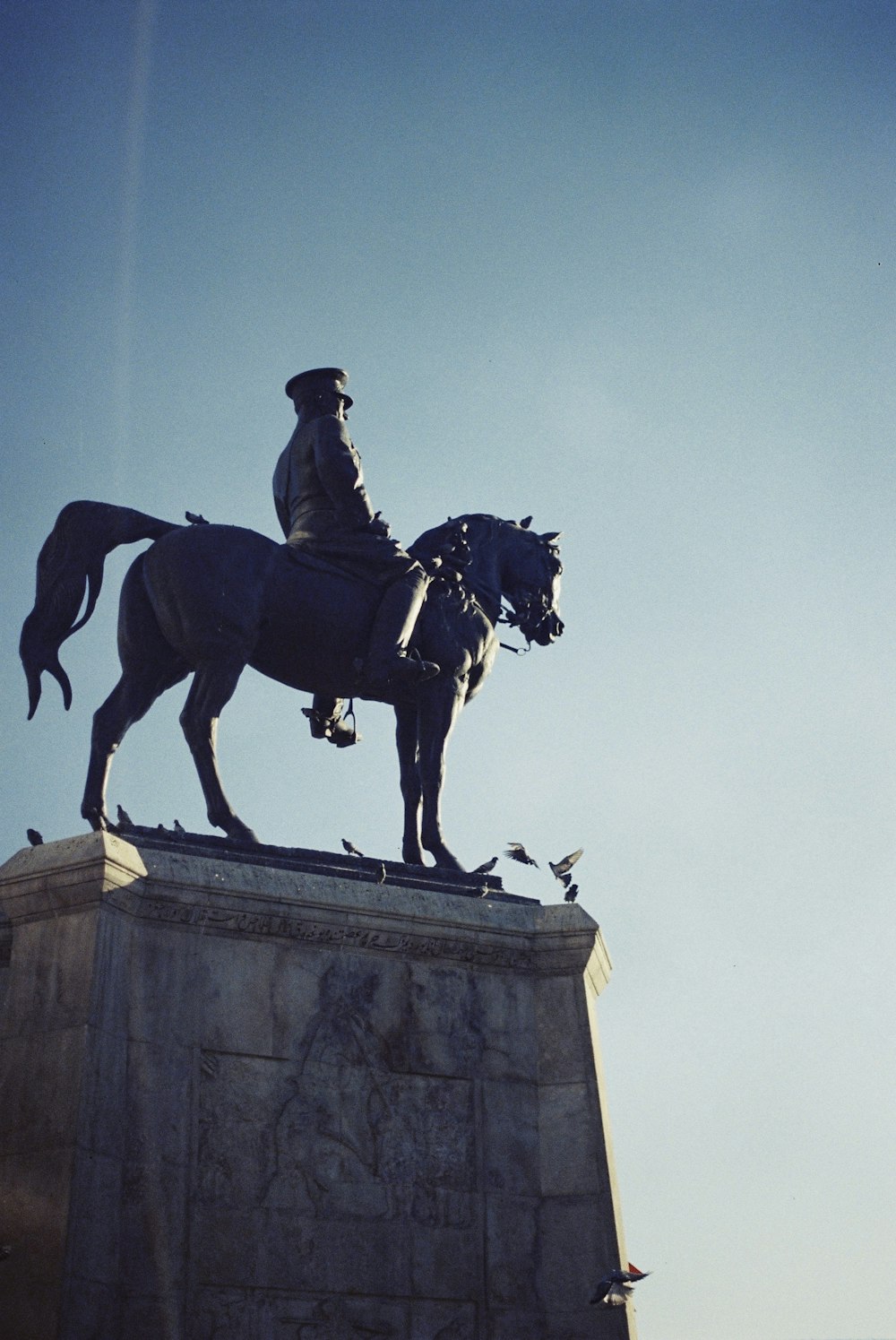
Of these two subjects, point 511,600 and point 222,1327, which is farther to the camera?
point 511,600

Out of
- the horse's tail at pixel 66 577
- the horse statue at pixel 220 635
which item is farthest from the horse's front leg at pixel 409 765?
the horse's tail at pixel 66 577

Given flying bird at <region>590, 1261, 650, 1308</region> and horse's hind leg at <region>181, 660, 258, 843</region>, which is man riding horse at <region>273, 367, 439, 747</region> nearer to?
horse's hind leg at <region>181, 660, 258, 843</region>

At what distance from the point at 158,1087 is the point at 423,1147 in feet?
6.64

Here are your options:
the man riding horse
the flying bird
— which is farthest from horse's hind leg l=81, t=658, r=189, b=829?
the flying bird

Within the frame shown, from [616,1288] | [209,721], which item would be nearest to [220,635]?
[209,721]

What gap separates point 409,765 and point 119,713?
266 cm

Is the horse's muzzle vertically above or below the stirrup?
above

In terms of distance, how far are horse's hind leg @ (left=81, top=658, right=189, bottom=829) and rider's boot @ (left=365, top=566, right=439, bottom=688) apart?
1610 mm

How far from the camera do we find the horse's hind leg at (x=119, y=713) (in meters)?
14.1

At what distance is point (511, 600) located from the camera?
17141mm

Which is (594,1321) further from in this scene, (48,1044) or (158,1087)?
(48,1044)

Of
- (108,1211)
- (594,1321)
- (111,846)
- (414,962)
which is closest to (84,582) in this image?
(111,846)

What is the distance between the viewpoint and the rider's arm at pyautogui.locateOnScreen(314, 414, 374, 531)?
1558 centimetres

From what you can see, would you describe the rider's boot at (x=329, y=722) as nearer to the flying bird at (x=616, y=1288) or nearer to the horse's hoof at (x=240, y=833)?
the horse's hoof at (x=240, y=833)
